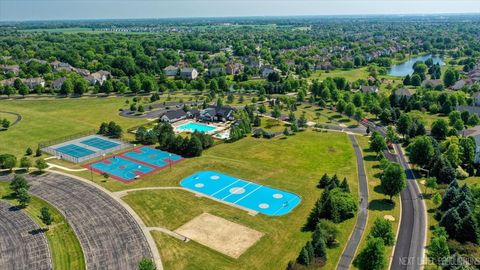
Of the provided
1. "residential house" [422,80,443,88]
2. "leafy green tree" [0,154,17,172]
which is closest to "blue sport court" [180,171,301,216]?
"leafy green tree" [0,154,17,172]

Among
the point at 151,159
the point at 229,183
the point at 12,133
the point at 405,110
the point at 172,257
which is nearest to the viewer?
the point at 172,257

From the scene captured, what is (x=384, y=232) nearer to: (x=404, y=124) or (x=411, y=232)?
(x=411, y=232)

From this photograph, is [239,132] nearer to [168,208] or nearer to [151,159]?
[151,159]

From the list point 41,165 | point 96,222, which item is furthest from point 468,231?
point 41,165

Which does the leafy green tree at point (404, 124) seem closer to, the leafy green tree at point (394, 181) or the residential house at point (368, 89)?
the leafy green tree at point (394, 181)

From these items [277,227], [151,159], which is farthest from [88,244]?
[151,159]

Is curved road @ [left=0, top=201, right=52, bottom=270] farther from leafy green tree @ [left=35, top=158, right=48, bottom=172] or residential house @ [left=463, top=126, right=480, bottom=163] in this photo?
residential house @ [left=463, top=126, right=480, bottom=163]

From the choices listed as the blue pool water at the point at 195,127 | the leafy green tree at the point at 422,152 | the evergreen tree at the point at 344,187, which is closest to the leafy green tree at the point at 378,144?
the leafy green tree at the point at 422,152
